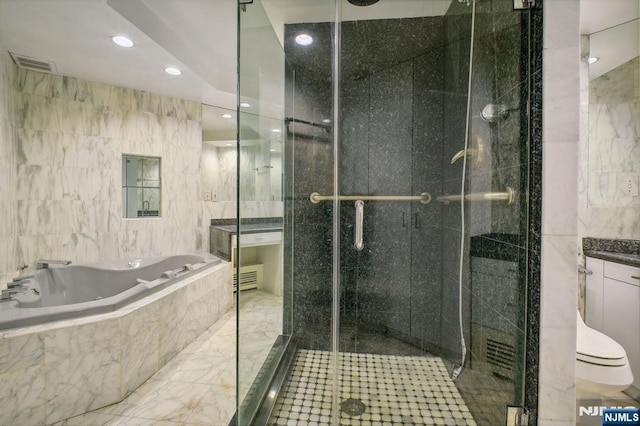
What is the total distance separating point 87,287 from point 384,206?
107 inches

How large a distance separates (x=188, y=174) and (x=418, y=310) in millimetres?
3069

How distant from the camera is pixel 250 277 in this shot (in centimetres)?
139

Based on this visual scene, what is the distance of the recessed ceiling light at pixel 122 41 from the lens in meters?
2.14

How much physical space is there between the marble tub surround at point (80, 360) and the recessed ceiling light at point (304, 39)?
2.07 metres

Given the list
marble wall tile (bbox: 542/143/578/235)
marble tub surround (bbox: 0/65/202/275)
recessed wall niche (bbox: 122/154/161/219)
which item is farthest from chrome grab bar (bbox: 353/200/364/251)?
recessed wall niche (bbox: 122/154/161/219)

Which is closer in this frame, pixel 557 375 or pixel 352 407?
pixel 557 375

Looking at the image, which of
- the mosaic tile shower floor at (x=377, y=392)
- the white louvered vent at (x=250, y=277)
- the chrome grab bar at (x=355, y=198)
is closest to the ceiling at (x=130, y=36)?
the chrome grab bar at (x=355, y=198)

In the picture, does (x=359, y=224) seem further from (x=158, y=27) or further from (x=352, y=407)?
(x=158, y=27)

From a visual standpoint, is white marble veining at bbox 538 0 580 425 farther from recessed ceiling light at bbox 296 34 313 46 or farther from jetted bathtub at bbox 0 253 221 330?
jetted bathtub at bbox 0 253 221 330

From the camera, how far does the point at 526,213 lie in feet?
3.77

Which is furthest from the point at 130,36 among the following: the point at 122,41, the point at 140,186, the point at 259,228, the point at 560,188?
the point at 560,188

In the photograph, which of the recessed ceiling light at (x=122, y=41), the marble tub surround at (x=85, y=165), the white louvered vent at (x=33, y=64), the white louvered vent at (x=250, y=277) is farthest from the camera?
the marble tub surround at (x=85, y=165)

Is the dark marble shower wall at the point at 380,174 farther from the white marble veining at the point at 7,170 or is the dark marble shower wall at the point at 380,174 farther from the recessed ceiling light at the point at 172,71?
the white marble veining at the point at 7,170

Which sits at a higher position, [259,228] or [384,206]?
[384,206]
